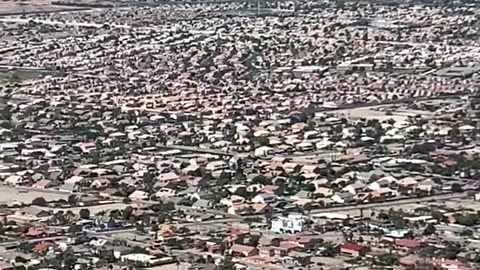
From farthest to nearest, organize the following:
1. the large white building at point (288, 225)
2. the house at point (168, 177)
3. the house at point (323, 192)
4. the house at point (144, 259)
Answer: the house at point (168, 177) < the house at point (323, 192) < the large white building at point (288, 225) < the house at point (144, 259)

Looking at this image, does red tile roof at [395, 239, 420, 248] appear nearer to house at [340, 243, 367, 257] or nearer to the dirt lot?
house at [340, 243, 367, 257]

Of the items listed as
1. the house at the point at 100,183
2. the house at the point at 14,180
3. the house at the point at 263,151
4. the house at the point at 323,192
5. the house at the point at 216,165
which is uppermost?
the house at the point at 263,151

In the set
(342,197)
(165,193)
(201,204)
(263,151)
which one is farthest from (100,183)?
(342,197)

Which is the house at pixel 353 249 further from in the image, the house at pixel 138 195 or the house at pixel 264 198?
the house at pixel 138 195

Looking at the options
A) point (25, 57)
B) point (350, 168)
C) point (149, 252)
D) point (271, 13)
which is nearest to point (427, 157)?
point (350, 168)

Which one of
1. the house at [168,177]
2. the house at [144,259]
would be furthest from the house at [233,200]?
the house at [144,259]

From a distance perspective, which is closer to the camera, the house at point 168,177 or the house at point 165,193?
the house at point 165,193
